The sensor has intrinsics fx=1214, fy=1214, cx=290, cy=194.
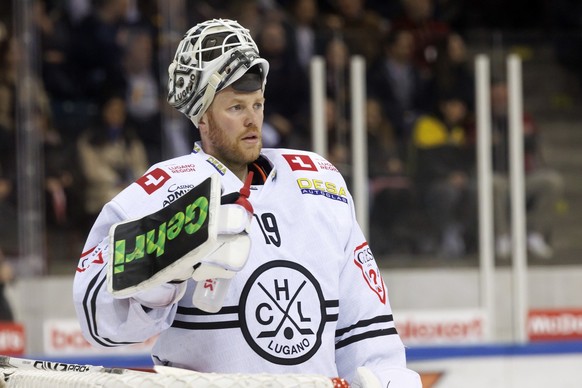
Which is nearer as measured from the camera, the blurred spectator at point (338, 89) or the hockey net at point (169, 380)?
the hockey net at point (169, 380)

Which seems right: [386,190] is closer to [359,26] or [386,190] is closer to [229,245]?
[359,26]

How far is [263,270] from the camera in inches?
81.6

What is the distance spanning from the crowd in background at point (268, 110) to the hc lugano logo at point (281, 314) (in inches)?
118

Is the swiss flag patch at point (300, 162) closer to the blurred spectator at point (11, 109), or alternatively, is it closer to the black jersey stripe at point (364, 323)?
the black jersey stripe at point (364, 323)

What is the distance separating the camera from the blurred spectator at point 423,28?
540 cm

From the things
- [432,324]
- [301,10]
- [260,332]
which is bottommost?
[432,324]

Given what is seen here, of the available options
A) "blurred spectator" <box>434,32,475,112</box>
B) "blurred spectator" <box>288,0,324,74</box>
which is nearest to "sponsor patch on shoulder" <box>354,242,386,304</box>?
"blurred spectator" <box>288,0,324,74</box>

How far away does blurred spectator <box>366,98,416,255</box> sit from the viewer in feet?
17.2

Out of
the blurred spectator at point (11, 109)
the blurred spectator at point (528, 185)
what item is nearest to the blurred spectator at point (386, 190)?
the blurred spectator at point (528, 185)

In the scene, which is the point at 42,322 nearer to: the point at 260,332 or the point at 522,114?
Result: the point at 522,114

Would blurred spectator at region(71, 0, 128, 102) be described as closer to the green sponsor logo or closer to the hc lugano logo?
the hc lugano logo

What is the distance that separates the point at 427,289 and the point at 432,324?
160 mm

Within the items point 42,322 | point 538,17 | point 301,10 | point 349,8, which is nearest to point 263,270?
point 42,322

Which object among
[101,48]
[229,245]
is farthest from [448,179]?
[229,245]
